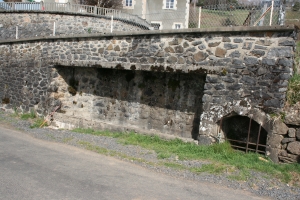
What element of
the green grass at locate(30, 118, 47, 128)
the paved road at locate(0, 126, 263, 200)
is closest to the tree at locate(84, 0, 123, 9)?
the green grass at locate(30, 118, 47, 128)

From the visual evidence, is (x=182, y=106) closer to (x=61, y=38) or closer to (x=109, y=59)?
(x=109, y=59)

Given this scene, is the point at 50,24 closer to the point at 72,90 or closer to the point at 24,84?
the point at 24,84

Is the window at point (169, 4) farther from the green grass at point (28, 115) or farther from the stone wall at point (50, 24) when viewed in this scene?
the green grass at point (28, 115)

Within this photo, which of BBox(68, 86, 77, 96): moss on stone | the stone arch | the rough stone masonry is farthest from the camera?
BBox(68, 86, 77, 96): moss on stone

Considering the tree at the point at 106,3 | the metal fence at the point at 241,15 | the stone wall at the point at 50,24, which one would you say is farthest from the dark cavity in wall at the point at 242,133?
the tree at the point at 106,3

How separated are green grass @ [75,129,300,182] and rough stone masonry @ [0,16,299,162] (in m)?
0.39

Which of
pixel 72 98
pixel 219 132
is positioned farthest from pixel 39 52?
pixel 219 132

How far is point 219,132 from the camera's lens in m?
7.46

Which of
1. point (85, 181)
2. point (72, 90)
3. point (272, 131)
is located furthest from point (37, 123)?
point (272, 131)

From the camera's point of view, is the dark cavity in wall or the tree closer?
the dark cavity in wall

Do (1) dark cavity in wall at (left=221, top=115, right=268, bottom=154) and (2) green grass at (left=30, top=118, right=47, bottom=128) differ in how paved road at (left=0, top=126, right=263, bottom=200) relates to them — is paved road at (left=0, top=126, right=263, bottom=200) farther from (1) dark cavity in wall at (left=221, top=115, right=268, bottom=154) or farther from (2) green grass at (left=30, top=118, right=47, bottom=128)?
(2) green grass at (left=30, top=118, right=47, bottom=128)

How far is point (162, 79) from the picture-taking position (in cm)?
919

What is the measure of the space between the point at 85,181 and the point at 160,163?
1859 millimetres

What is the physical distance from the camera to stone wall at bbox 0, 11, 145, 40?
802 inches
